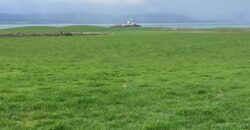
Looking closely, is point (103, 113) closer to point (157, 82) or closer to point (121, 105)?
point (121, 105)

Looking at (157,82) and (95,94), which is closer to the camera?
(95,94)

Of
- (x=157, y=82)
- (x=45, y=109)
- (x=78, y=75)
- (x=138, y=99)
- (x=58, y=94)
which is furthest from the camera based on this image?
(x=78, y=75)

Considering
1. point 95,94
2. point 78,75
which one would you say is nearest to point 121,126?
point 95,94

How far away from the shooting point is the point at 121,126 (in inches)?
424

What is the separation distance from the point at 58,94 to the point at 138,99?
2.46 meters

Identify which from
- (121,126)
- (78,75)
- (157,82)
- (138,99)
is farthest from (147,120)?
(78,75)

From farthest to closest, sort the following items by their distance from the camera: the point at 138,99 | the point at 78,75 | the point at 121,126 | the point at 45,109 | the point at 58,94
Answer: the point at 78,75 < the point at 58,94 < the point at 138,99 < the point at 45,109 < the point at 121,126

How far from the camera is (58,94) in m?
14.9

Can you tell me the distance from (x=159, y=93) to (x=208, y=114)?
11.2ft

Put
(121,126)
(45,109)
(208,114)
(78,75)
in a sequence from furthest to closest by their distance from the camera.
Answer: (78,75) → (45,109) → (208,114) → (121,126)

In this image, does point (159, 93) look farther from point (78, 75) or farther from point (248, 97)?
point (78, 75)

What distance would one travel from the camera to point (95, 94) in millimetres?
15016

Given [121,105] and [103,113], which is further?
[121,105]

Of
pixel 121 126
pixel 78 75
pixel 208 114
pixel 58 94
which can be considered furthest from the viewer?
pixel 78 75
